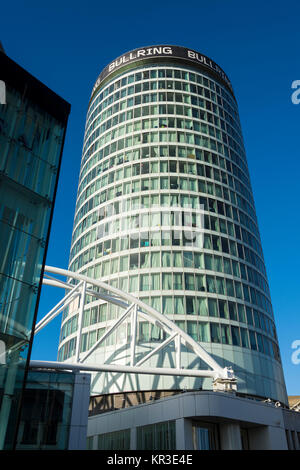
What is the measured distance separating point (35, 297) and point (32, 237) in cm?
293

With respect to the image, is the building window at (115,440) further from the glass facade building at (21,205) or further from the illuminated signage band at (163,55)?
the illuminated signage band at (163,55)

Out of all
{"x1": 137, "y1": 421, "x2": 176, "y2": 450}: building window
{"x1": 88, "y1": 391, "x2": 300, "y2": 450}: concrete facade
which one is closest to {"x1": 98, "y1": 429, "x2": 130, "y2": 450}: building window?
{"x1": 88, "y1": 391, "x2": 300, "y2": 450}: concrete facade

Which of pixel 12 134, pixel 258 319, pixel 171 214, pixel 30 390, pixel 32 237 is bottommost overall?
pixel 30 390

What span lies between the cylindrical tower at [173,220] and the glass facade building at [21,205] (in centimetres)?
3320

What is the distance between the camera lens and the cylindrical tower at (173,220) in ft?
173

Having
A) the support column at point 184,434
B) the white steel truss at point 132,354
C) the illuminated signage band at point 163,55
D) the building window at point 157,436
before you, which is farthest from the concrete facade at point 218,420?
the illuminated signage band at point 163,55

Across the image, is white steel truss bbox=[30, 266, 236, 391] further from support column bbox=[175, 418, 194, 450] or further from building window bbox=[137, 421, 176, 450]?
support column bbox=[175, 418, 194, 450]

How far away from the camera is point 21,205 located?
64.2 feet

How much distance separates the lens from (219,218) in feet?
206

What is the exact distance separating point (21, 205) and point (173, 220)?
139 feet

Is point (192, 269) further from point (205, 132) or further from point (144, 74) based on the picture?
point (144, 74)

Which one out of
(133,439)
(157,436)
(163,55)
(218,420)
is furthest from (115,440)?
(163,55)

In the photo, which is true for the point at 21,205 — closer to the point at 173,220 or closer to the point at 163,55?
the point at 173,220

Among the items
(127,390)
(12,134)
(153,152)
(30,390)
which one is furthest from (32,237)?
(153,152)
